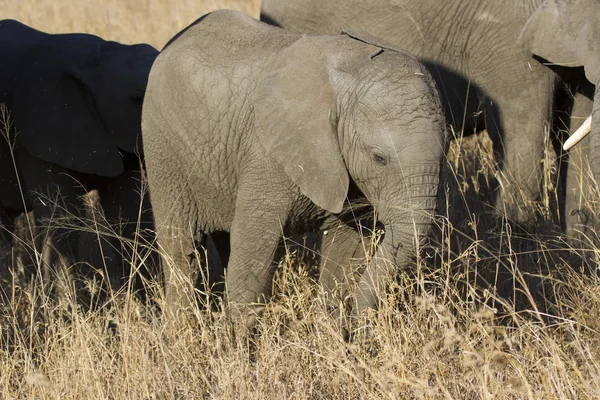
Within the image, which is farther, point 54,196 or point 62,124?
point 62,124

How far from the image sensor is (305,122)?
473 centimetres

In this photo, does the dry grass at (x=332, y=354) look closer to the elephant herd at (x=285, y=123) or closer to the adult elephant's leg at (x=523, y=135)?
the elephant herd at (x=285, y=123)

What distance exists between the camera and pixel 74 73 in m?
6.32

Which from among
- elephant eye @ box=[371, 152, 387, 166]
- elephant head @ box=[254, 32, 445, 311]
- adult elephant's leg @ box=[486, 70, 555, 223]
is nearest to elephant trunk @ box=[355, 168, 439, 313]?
elephant head @ box=[254, 32, 445, 311]

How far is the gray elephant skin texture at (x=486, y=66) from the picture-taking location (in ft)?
19.6

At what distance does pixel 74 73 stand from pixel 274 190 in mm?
1919

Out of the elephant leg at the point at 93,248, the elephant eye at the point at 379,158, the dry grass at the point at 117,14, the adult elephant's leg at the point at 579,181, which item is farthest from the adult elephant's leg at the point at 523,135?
the dry grass at the point at 117,14

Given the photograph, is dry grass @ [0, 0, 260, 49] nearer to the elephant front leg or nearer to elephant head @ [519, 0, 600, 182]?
the elephant front leg

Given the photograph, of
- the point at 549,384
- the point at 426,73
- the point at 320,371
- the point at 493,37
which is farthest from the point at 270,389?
the point at 493,37

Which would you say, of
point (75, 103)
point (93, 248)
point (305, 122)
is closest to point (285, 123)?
point (305, 122)

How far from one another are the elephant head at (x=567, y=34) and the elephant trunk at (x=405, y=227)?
5.00 feet

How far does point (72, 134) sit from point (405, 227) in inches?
96.1

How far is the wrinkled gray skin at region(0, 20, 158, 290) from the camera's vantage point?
6180mm

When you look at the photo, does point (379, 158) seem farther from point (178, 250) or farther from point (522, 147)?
point (522, 147)
